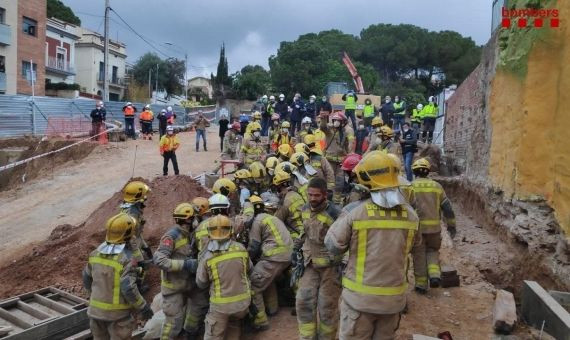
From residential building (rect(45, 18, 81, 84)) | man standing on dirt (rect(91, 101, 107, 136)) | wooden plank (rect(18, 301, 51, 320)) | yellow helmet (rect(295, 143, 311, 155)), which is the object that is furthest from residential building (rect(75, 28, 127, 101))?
wooden plank (rect(18, 301, 51, 320))

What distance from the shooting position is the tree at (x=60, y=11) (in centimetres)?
5322

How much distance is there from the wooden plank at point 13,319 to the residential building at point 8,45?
30959 mm

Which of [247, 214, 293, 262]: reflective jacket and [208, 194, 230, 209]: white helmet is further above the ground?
[208, 194, 230, 209]: white helmet

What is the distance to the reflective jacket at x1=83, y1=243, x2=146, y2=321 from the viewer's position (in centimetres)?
555

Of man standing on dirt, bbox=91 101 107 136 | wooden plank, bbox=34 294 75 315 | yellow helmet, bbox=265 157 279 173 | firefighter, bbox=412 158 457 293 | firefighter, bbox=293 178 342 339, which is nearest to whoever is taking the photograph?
firefighter, bbox=293 178 342 339

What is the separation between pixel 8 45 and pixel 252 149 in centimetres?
2915

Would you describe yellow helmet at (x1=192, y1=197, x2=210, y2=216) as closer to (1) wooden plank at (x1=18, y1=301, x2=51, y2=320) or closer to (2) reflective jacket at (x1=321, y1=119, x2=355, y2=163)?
(1) wooden plank at (x1=18, y1=301, x2=51, y2=320)

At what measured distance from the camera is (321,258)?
5.26 meters

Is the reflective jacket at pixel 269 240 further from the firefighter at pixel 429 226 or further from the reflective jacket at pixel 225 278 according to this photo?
the firefighter at pixel 429 226

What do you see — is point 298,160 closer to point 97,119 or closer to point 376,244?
point 376,244

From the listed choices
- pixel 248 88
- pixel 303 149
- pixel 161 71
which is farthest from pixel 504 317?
pixel 161 71

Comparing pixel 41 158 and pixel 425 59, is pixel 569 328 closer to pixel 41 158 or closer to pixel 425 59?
pixel 41 158

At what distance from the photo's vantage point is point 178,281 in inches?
247

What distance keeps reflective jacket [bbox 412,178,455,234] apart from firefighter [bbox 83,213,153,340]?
12.5ft
